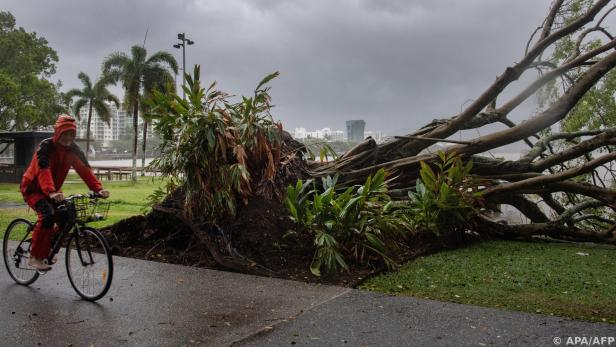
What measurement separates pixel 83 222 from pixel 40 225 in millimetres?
431

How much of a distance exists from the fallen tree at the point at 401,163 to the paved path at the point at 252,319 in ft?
3.40

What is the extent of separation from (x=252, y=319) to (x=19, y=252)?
9.03 ft

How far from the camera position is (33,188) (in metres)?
4.81

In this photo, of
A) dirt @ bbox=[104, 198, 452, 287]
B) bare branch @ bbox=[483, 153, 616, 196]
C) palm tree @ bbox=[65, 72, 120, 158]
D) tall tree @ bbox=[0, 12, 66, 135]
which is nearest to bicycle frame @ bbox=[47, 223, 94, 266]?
dirt @ bbox=[104, 198, 452, 287]

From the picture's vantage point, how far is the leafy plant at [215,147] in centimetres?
634

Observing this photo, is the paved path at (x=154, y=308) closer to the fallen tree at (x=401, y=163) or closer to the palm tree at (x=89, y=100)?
the fallen tree at (x=401, y=163)

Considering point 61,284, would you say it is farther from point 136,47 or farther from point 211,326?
point 136,47

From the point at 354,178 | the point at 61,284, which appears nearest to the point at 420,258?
the point at 354,178

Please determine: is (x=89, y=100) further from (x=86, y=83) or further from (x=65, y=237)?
(x=65, y=237)

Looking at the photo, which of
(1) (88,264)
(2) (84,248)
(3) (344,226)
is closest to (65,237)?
(2) (84,248)

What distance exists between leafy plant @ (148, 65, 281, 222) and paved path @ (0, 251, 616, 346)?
144 centimetres

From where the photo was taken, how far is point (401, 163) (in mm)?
8164

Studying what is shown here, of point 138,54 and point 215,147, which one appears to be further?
point 138,54

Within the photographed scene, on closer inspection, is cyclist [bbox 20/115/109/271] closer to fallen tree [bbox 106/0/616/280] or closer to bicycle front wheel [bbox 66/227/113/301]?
bicycle front wheel [bbox 66/227/113/301]
